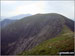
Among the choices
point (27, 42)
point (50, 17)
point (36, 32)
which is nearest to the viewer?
point (27, 42)

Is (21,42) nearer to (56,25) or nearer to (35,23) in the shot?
(35,23)

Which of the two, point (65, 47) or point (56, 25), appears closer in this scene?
point (65, 47)

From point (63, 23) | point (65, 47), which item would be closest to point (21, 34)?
point (63, 23)

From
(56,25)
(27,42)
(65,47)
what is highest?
(65,47)

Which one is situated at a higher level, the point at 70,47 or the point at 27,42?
the point at 70,47

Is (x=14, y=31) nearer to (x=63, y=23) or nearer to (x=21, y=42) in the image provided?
(x=21, y=42)

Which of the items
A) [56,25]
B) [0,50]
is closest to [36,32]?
[56,25]

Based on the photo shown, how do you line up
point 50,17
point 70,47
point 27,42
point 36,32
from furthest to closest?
1. point 50,17
2. point 36,32
3. point 27,42
4. point 70,47
